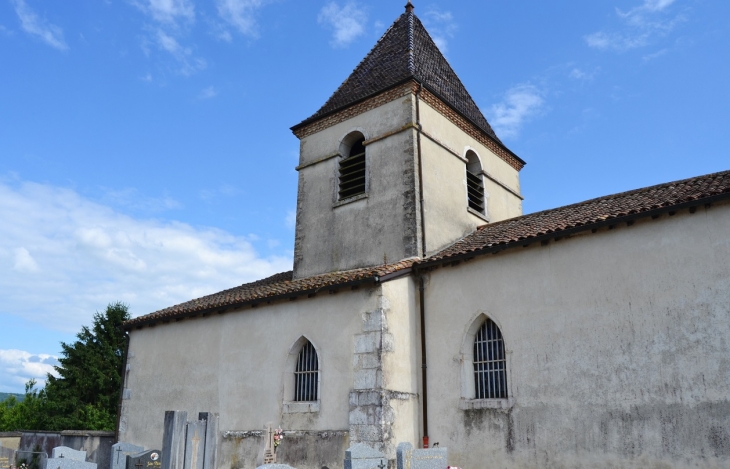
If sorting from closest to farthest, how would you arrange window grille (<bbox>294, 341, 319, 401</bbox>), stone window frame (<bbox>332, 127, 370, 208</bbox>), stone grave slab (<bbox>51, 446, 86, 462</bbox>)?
stone grave slab (<bbox>51, 446, 86, 462</bbox>) < window grille (<bbox>294, 341, 319, 401</bbox>) < stone window frame (<bbox>332, 127, 370, 208</bbox>)

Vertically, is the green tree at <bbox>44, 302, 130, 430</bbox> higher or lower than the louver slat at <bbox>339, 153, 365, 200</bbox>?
lower

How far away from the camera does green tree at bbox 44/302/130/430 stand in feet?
109

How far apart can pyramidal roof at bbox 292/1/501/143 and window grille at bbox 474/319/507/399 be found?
6979mm

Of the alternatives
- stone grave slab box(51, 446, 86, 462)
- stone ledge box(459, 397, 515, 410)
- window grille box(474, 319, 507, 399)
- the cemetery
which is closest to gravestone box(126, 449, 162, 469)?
the cemetery

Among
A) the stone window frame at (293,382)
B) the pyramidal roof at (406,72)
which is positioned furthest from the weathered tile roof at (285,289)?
the pyramidal roof at (406,72)

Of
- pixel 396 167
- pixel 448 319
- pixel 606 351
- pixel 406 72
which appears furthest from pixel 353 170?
pixel 606 351

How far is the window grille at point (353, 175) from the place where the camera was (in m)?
16.0

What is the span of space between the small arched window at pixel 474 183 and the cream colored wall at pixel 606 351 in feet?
15.9

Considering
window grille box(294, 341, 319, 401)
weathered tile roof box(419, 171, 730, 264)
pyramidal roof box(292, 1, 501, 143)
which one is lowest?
window grille box(294, 341, 319, 401)

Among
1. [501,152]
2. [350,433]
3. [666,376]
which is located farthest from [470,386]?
[501,152]

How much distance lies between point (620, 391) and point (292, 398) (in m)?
6.92

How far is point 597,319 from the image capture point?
1036 cm

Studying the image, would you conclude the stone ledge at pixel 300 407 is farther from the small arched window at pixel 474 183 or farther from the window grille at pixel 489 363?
the small arched window at pixel 474 183

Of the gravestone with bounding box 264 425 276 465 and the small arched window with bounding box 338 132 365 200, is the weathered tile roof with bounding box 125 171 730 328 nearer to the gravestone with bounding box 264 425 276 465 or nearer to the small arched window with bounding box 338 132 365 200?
the small arched window with bounding box 338 132 365 200
